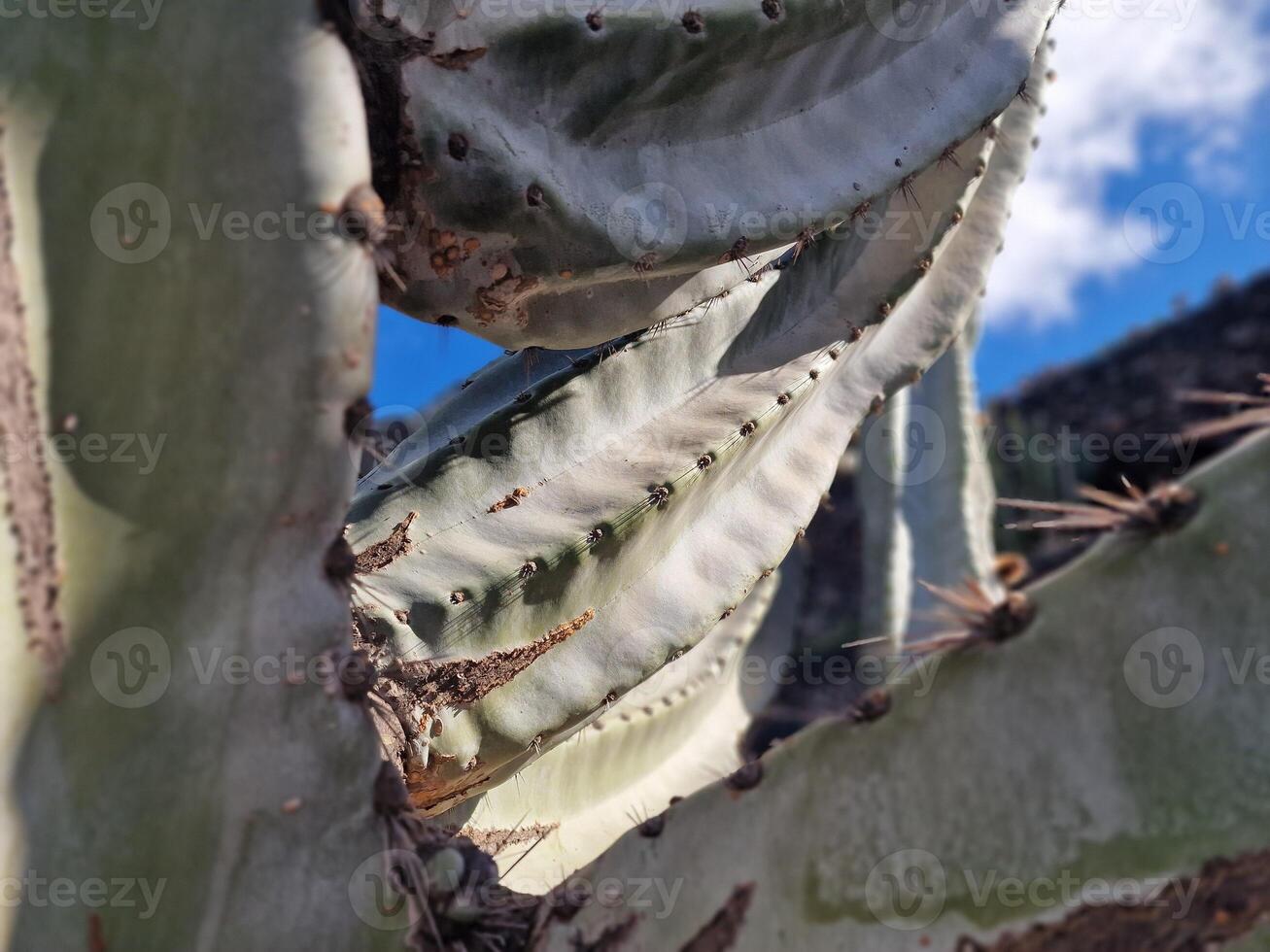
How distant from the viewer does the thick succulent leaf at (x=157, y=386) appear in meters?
1.33

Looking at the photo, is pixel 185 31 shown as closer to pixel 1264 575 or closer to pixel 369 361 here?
pixel 369 361

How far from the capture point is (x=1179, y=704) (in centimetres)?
145

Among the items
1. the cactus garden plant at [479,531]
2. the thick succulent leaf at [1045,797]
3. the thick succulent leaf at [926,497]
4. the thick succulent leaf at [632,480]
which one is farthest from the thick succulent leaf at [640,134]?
the thick succulent leaf at [926,497]

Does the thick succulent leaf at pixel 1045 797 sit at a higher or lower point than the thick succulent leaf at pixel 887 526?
lower

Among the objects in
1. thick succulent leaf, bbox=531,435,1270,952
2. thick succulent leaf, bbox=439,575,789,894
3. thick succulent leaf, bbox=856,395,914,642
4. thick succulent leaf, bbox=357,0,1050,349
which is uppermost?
thick succulent leaf, bbox=856,395,914,642

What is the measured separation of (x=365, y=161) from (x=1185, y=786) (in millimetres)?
1306

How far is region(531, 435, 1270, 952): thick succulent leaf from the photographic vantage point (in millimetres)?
1434

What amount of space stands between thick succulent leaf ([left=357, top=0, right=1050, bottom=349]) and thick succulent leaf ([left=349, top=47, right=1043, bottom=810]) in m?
0.17

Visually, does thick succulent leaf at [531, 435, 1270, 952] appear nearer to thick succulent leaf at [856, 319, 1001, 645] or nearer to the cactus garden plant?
the cactus garden plant

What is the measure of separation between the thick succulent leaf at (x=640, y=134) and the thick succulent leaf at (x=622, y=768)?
96 centimetres

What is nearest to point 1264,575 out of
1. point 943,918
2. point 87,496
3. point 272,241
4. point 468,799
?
point 943,918

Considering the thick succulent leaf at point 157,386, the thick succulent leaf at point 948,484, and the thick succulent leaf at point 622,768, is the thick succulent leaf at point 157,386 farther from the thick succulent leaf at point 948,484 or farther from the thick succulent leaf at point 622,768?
the thick succulent leaf at point 948,484

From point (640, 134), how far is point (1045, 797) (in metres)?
1.20

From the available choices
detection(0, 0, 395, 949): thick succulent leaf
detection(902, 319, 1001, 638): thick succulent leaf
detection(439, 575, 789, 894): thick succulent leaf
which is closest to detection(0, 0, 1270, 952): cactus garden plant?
detection(0, 0, 395, 949): thick succulent leaf
